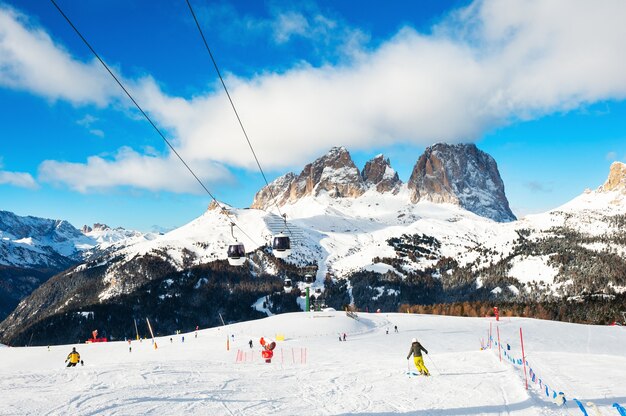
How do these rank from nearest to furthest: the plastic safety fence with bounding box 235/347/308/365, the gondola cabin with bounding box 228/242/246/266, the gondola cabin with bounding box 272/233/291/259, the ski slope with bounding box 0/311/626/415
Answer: the ski slope with bounding box 0/311/626/415, the gondola cabin with bounding box 228/242/246/266, the gondola cabin with bounding box 272/233/291/259, the plastic safety fence with bounding box 235/347/308/365

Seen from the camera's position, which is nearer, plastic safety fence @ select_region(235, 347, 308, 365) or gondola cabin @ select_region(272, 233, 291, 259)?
gondola cabin @ select_region(272, 233, 291, 259)

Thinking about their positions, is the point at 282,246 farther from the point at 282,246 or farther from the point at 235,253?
the point at 235,253

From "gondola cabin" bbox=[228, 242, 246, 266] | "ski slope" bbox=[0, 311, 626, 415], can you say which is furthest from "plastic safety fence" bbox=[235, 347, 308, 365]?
"ski slope" bbox=[0, 311, 626, 415]

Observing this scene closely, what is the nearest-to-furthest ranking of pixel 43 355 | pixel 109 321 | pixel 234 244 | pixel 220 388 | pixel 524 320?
1. pixel 220 388
2. pixel 234 244
3. pixel 43 355
4. pixel 524 320
5. pixel 109 321

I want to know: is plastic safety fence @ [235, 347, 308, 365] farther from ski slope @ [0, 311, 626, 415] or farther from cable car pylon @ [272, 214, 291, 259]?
ski slope @ [0, 311, 626, 415]

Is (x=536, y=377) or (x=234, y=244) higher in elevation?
(x=234, y=244)

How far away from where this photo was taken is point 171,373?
69.6 ft

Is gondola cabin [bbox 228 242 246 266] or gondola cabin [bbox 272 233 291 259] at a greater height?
gondola cabin [bbox 272 233 291 259]

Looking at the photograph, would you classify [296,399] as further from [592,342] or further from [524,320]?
[524,320]

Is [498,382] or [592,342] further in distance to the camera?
[592,342]

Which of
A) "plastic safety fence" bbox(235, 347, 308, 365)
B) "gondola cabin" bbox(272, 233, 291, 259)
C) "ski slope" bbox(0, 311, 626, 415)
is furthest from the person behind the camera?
"plastic safety fence" bbox(235, 347, 308, 365)

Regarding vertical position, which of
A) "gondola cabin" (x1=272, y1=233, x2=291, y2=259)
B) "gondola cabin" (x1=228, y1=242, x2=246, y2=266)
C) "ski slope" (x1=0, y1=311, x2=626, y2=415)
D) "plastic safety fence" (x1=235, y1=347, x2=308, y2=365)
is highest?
"gondola cabin" (x1=272, y1=233, x2=291, y2=259)

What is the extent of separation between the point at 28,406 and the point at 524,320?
75464 millimetres

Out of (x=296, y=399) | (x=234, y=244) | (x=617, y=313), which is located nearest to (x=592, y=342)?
(x=234, y=244)
